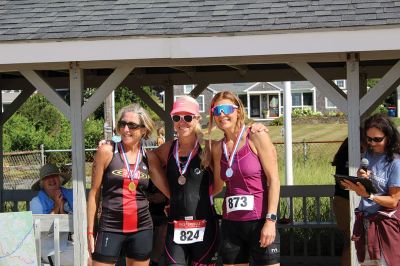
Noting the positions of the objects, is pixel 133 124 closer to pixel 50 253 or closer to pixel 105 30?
pixel 105 30

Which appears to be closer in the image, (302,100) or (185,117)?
(185,117)

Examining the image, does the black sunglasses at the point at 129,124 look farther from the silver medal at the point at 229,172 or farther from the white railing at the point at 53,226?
the white railing at the point at 53,226

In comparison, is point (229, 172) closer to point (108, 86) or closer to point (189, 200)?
point (189, 200)

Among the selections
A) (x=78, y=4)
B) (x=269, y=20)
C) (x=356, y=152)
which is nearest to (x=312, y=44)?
(x=269, y=20)

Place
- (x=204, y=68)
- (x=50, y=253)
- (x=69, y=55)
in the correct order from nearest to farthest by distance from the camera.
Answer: (x=69, y=55) → (x=50, y=253) → (x=204, y=68)

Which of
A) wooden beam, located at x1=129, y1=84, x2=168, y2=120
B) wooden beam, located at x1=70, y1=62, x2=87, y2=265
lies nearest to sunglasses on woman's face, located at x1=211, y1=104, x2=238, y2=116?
wooden beam, located at x1=70, y1=62, x2=87, y2=265

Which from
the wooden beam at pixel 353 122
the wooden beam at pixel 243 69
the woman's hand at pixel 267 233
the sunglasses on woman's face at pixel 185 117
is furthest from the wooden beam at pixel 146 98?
the woman's hand at pixel 267 233

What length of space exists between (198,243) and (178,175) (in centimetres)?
50

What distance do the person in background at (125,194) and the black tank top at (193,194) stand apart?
0.28 m

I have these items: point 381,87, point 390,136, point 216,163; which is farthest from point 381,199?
point 381,87

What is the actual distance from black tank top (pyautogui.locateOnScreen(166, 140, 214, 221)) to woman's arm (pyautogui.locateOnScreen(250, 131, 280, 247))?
46cm

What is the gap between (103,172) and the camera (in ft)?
18.3

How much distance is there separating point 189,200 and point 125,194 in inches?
22.4

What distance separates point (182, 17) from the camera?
22.1 feet
